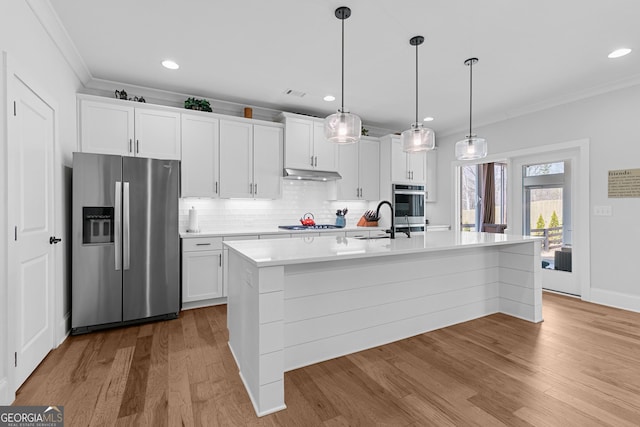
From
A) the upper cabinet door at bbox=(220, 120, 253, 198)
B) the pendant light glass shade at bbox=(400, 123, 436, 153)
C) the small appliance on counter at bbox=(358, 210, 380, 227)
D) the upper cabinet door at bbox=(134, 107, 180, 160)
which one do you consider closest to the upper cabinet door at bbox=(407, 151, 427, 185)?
the small appliance on counter at bbox=(358, 210, 380, 227)

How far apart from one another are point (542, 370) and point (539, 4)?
8.66 feet

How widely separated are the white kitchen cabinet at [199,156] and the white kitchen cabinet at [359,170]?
1905 mm

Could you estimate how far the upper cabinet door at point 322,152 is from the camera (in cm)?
465

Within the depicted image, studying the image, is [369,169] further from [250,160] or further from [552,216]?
[552,216]

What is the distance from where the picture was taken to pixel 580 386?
2.00 meters

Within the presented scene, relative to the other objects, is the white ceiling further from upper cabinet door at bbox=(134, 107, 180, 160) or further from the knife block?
the knife block

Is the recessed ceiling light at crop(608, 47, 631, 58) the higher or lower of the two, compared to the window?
higher

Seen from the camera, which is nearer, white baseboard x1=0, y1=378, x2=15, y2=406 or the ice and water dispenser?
white baseboard x1=0, y1=378, x2=15, y2=406

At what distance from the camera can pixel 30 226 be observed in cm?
217

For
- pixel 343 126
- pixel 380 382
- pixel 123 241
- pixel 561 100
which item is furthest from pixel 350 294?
pixel 561 100

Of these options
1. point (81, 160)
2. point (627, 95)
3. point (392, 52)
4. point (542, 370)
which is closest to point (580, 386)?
point (542, 370)

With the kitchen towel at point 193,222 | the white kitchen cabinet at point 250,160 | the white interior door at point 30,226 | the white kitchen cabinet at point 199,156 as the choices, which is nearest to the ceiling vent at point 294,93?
the white kitchen cabinet at point 250,160

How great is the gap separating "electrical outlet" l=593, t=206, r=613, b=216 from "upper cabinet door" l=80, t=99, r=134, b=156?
18.5ft

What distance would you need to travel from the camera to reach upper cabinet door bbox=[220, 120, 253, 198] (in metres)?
4.05
